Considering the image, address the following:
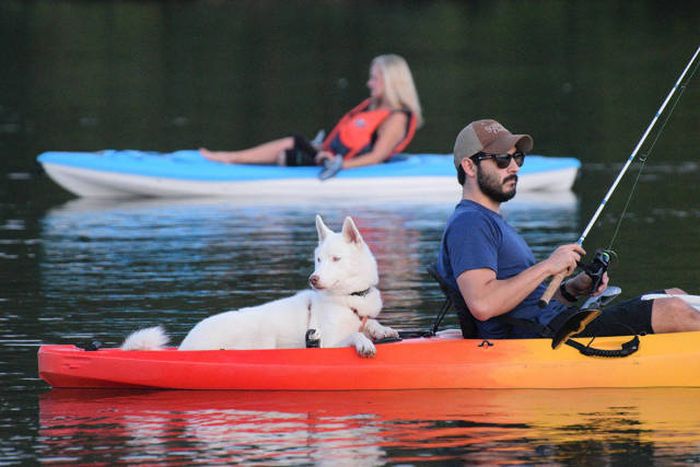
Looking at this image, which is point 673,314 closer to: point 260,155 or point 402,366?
point 402,366

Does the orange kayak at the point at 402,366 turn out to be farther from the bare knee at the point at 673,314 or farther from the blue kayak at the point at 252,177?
the blue kayak at the point at 252,177

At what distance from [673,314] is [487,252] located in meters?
1.08

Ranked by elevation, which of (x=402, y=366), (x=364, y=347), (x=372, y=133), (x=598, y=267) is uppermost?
(x=372, y=133)

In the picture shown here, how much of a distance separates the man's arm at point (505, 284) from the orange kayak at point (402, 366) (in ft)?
1.27

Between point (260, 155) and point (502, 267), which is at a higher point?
point (260, 155)

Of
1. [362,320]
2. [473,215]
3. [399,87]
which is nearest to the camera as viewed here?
[473,215]

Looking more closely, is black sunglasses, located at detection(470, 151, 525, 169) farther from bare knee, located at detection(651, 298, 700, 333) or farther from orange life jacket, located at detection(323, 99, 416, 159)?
orange life jacket, located at detection(323, 99, 416, 159)

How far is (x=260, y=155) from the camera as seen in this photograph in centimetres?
1942

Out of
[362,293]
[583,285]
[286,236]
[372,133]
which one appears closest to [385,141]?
Result: [372,133]

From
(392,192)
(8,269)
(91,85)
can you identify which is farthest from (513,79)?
(8,269)

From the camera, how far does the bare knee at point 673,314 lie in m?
9.48

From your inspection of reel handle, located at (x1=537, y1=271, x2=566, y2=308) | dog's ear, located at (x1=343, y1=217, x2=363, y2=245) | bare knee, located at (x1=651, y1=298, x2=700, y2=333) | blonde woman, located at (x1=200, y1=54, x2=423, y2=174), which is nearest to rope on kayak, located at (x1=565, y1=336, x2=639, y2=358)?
bare knee, located at (x1=651, y1=298, x2=700, y2=333)

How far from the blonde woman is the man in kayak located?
8.54 metres

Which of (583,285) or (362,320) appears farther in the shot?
(362,320)
